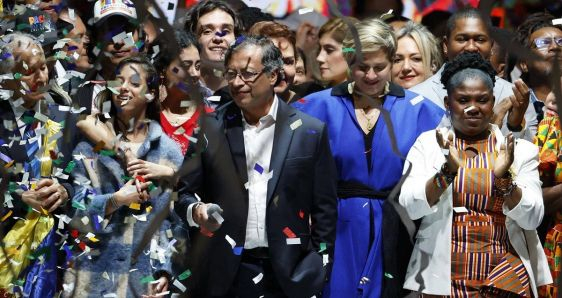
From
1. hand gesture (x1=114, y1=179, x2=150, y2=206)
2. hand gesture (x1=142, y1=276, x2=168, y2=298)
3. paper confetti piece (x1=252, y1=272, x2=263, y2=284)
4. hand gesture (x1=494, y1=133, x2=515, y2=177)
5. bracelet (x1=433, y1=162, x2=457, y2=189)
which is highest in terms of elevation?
hand gesture (x1=494, y1=133, x2=515, y2=177)

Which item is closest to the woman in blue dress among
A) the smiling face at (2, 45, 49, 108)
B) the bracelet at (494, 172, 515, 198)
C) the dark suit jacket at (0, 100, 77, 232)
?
the bracelet at (494, 172, 515, 198)

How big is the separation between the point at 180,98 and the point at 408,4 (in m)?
1.88

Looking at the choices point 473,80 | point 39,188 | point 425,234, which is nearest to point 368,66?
point 473,80

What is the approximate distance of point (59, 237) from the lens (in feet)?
18.0

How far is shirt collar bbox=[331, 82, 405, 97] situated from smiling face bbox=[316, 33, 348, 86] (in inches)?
20.5

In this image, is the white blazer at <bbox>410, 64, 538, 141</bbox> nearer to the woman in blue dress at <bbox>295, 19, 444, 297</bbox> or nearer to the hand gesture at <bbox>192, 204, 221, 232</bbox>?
the woman in blue dress at <bbox>295, 19, 444, 297</bbox>

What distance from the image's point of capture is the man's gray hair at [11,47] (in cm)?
550

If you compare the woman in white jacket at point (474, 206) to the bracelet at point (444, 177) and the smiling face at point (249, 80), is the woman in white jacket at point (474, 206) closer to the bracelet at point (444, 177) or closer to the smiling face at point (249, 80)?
the bracelet at point (444, 177)

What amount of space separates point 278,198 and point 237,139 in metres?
0.30

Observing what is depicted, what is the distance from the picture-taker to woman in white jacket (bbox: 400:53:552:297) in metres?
4.98

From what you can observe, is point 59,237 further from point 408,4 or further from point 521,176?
point 408,4

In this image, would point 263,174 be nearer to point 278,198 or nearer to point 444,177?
point 278,198

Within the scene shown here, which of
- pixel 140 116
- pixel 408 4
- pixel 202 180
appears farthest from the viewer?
pixel 408 4

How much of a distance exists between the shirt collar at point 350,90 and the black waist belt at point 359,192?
42cm
